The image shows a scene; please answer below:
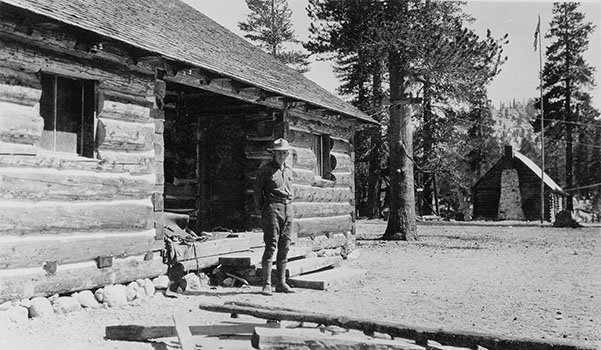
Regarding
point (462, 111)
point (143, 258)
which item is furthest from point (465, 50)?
point (462, 111)

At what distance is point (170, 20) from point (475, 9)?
12791 mm

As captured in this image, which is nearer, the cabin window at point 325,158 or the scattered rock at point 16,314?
the scattered rock at point 16,314

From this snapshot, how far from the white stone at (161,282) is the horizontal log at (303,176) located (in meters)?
4.65

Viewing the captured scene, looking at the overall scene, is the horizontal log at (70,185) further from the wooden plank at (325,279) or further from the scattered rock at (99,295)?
the wooden plank at (325,279)

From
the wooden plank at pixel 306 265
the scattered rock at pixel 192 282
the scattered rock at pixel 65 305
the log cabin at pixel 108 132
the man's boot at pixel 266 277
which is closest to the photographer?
the log cabin at pixel 108 132

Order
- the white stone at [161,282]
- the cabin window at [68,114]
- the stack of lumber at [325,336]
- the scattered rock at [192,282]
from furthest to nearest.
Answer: the scattered rock at [192,282], the white stone at [161,282], the cabin window at [68,114], the stack of lumber at [325,336]

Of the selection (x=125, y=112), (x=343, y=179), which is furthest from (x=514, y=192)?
(x=125, y=112)

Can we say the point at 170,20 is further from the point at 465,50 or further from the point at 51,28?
the point at 465,50

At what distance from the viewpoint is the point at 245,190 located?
1245 centimetres

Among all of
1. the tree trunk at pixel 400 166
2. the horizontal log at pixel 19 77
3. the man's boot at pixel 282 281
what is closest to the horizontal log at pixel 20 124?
the horizontal log at pixel 19 77

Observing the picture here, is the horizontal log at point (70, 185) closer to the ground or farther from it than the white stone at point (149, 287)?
farther from it

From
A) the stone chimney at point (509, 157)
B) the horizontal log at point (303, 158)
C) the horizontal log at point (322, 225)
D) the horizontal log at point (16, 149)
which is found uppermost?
the stone chimney at point (509, 157)

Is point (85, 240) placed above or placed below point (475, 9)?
below

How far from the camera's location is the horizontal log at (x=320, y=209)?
12711 mm
